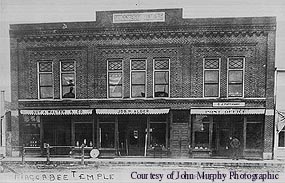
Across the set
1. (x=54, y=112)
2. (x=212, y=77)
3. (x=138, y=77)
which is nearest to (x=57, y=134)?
(x=54, y=112)

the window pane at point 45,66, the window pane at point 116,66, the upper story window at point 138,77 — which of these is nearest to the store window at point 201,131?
the upper story window at point 138,77

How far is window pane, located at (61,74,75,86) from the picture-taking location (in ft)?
29.3

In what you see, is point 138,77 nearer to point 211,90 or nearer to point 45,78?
point 211,90

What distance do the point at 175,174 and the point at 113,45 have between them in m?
4.91

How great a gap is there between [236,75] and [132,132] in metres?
3.86

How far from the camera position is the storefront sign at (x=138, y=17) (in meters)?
7.93

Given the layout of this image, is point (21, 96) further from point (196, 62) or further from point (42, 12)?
point (196, 62)

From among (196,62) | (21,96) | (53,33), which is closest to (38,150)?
(21,96)

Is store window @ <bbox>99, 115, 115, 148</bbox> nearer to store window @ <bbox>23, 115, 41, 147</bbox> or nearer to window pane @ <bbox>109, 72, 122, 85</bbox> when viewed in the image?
window pane @ <bbox>109, 72, 122, 85</bbox>

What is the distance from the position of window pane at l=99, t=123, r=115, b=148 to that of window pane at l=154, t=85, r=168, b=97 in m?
1.86

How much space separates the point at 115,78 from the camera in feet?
30.0

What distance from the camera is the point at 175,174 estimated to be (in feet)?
19.3

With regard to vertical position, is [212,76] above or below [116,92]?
above

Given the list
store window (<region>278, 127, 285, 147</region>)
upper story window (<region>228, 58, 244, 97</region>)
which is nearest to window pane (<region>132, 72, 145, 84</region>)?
upper story window (<region>228, 58, 244, 97</region>)
